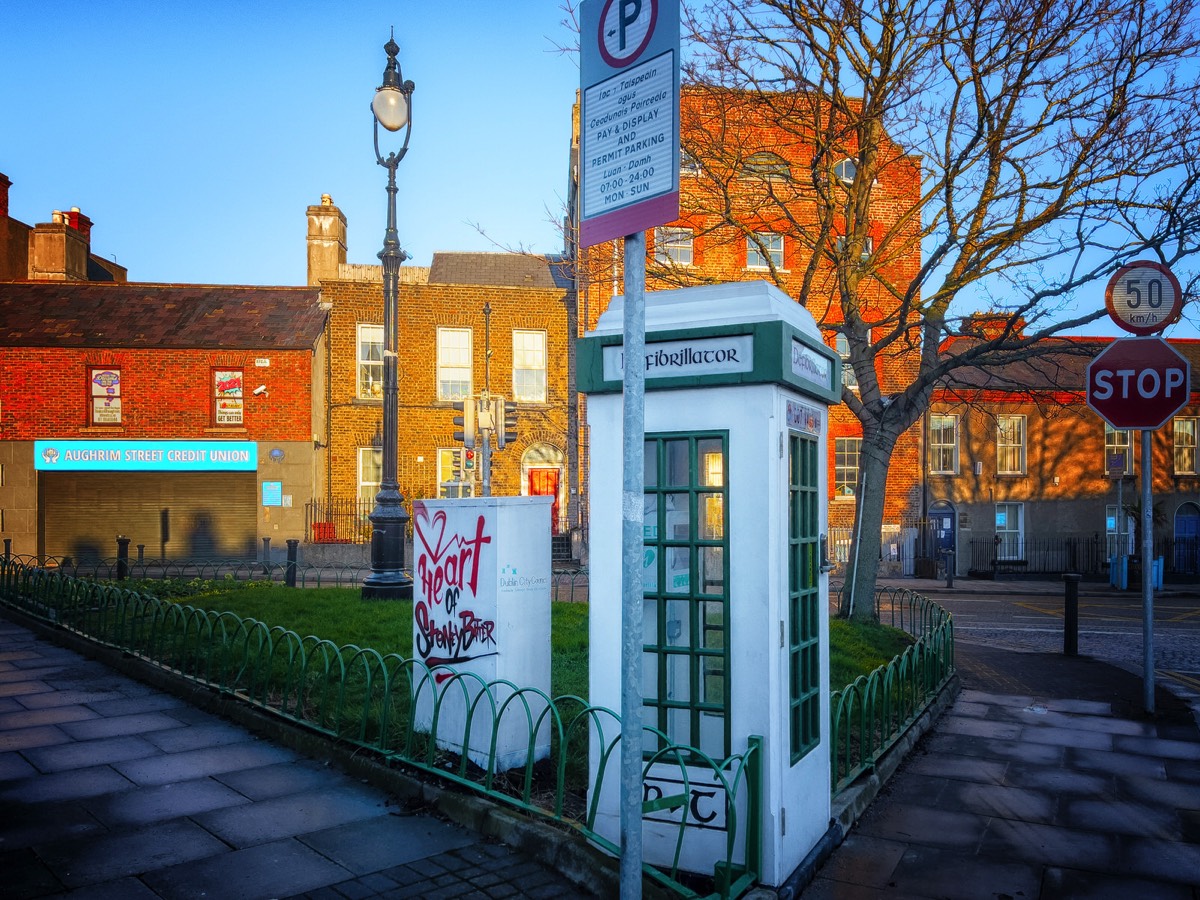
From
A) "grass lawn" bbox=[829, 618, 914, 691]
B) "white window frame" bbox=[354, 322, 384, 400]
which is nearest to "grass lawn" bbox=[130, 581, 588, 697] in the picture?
"grass lawn" bbox=[829, 618, 914, 691]

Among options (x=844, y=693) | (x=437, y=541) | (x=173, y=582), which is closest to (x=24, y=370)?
(x=173, y=582)

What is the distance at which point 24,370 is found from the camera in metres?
28.7

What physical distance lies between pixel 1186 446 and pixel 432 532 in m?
36.4

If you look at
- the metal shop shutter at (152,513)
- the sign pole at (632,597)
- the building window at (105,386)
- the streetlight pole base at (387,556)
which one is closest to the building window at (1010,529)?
the streetlight pole base at (387,556)

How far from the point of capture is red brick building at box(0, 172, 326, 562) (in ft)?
94.1

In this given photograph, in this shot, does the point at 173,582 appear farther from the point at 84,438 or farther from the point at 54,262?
the point at 54,262

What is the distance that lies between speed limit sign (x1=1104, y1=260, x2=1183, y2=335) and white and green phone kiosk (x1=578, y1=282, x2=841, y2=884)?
219 inches

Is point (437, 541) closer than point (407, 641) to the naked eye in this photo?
Yes

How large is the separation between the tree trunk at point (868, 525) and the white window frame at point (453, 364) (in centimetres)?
1809

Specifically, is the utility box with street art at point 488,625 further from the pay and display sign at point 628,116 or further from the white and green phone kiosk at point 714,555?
the pay and display sign at point 628,116

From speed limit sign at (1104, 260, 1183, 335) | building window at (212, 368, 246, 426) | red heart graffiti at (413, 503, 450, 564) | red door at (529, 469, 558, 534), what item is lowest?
red heart graffiti at (413, 503, 450, 564)

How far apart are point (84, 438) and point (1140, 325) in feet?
94.5

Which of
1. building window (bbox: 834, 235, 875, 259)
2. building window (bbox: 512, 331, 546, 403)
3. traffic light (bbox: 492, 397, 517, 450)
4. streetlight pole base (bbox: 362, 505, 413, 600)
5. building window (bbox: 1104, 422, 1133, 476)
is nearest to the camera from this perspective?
streetlight pole base (bbox: 362, 505, 413, 600)

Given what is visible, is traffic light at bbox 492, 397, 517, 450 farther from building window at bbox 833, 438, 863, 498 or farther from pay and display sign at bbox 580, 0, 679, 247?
building window at bbox 833, 438, 863, 498
